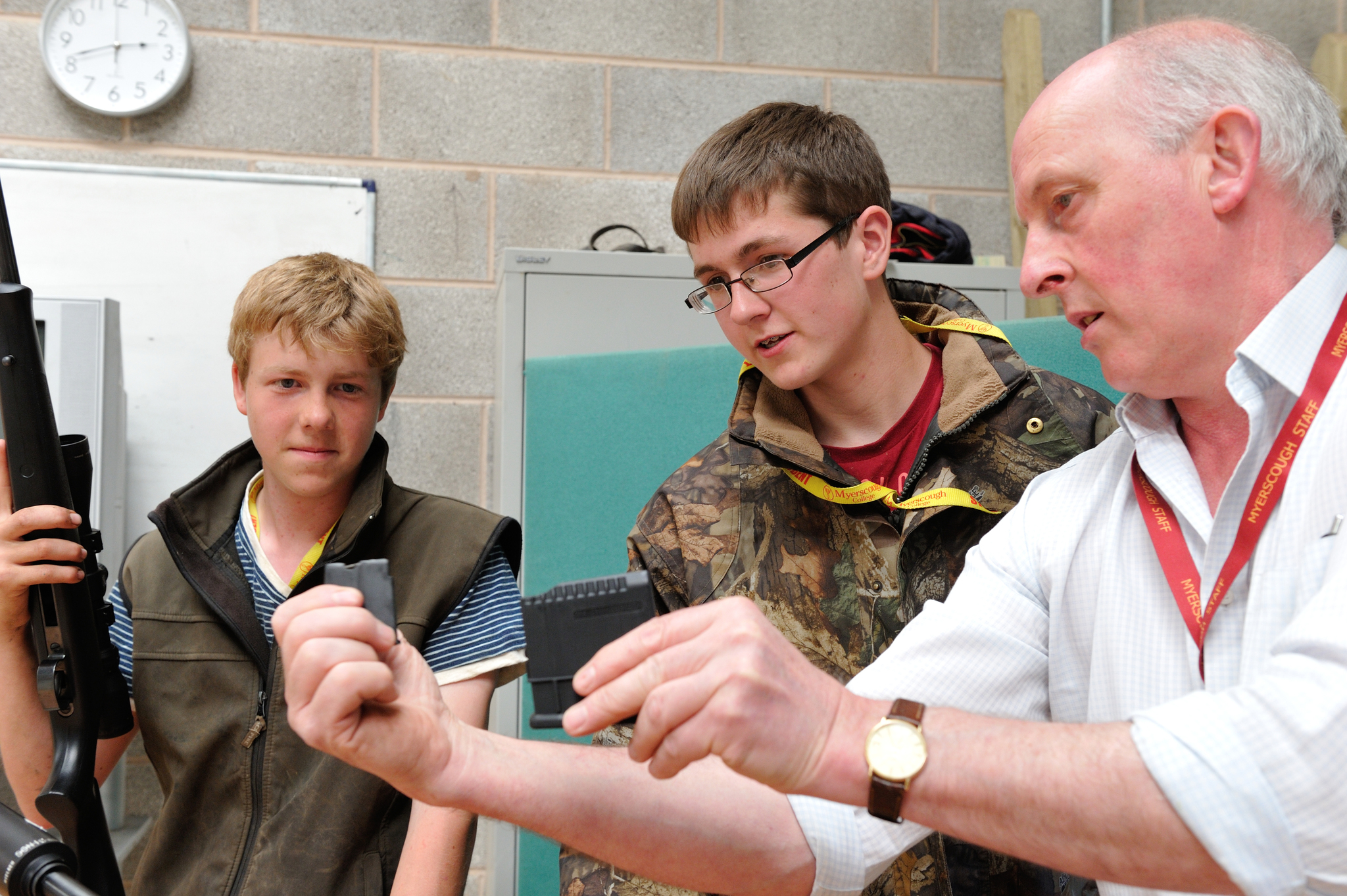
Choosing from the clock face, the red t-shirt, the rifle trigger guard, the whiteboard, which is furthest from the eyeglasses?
the clock face

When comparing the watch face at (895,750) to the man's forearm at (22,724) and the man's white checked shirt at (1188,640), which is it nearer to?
the man's white checked shirt at (1188,640)

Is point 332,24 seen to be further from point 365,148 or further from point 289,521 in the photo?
point 289,521

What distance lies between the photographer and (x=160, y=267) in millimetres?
2459

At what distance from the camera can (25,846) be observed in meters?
0.56

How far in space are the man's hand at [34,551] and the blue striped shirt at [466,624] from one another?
0.19m

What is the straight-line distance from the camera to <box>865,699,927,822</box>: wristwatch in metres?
0.67

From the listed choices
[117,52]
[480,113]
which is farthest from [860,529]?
[117,52]

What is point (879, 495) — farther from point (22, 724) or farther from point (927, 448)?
point (22, 724)

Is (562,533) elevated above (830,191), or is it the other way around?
(830,191)

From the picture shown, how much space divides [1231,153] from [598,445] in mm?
1223

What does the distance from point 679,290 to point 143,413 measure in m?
1.37

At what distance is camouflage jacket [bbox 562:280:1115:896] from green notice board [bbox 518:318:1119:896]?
1.74 feet

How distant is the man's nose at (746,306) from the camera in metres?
1.30

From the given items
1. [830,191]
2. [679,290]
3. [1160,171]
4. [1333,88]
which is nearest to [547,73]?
[679,290]
